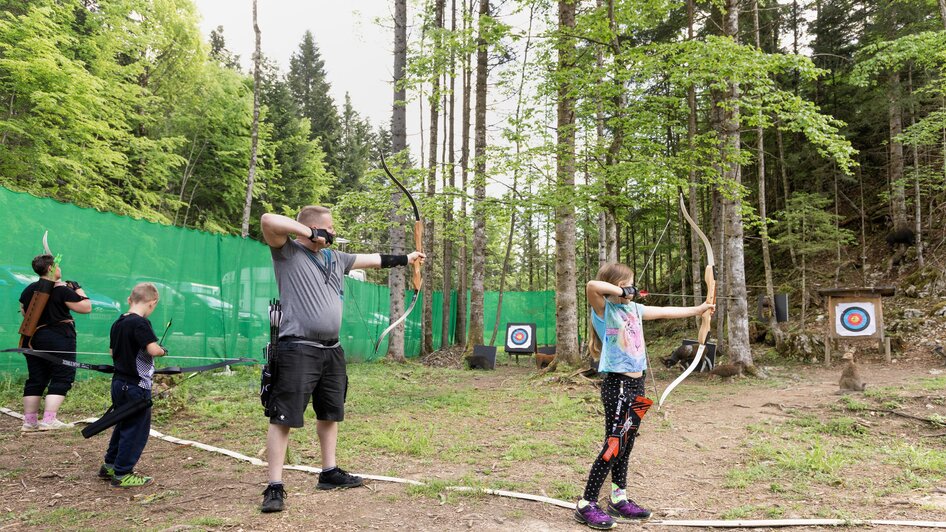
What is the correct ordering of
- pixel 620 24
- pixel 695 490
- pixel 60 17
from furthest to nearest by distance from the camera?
pixel 60 17, pixel 620 24, pixel 695 490

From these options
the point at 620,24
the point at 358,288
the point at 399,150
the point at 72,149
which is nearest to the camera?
the point at 620,24

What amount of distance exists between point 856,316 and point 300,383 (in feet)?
36.7

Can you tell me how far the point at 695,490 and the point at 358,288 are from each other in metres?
9.48

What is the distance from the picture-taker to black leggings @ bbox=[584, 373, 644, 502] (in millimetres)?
2844

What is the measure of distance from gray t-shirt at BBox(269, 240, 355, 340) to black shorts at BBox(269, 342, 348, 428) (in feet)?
0.30

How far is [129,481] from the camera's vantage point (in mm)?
3256

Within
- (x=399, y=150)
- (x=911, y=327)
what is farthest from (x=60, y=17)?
(x=911, y=327)

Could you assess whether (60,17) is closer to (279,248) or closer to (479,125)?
(479,125)

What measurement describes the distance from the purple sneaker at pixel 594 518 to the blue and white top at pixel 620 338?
2.21ft

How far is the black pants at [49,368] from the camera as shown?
4.54m

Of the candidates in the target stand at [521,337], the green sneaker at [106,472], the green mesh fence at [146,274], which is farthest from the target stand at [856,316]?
the green sneaker at [106,472]

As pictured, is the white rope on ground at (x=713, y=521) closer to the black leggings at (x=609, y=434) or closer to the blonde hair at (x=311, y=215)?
the black leggings at (x=609, y=434)

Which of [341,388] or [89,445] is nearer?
[341,388]

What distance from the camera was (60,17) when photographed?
46.4 feet
